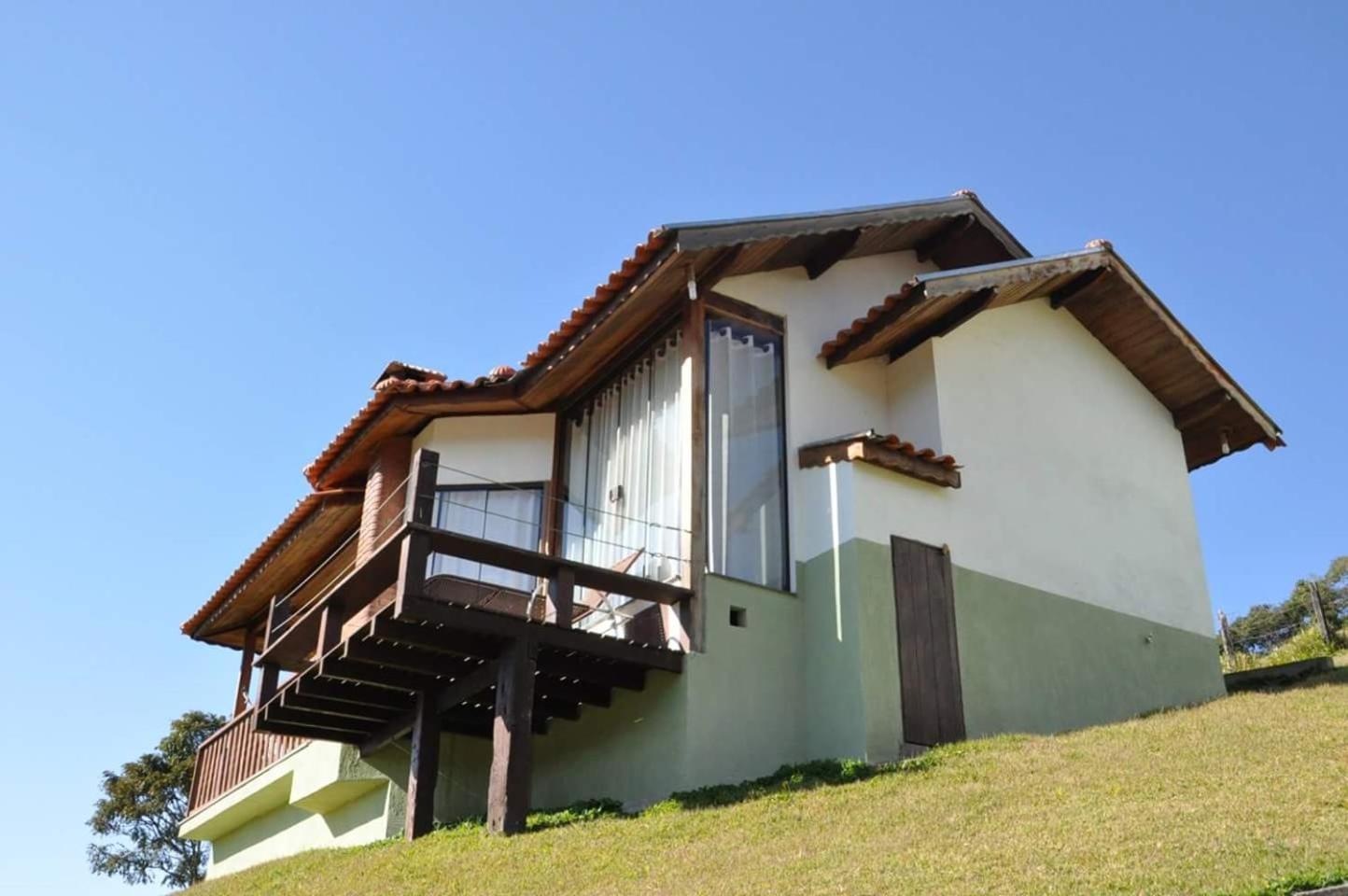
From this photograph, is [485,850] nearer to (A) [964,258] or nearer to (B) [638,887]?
(B) [638,887]

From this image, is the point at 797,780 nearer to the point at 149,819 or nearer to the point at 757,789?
the point at 757,789

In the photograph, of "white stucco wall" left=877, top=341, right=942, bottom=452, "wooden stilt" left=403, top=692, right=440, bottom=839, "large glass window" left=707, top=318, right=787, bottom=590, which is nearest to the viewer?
"wooden stilt" left=403, top=692, right=440, bottom=839

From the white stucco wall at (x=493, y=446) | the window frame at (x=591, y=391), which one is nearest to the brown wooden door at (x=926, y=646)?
the window frame at (x=591, y=391)

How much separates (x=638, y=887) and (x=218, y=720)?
72.2 feet

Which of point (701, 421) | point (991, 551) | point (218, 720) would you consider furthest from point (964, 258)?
point (218, 720)

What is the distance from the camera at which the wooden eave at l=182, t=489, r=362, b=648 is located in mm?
17453

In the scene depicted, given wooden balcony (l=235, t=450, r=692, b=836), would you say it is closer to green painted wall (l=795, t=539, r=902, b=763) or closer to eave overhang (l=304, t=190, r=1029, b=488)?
green painted wall (l=795, t=539, r=902, b=763)

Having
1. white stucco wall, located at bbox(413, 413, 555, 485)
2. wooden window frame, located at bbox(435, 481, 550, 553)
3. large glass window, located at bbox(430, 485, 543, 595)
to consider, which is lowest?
large glass window, located at bbox(430, 485, 543, 595)

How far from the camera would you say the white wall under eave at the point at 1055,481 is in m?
14.7

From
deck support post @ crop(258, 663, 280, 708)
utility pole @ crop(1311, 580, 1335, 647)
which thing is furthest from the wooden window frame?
utility pole @ crop(1311, 580, 1335, 647)

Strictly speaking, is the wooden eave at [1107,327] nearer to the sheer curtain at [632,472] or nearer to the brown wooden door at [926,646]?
Answer: the sheer curtain at [632,472]

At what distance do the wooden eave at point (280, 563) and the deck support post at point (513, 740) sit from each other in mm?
6057

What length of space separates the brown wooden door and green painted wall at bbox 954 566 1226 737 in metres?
0.20

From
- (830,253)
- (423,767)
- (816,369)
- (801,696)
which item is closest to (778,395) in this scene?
(816,369)
